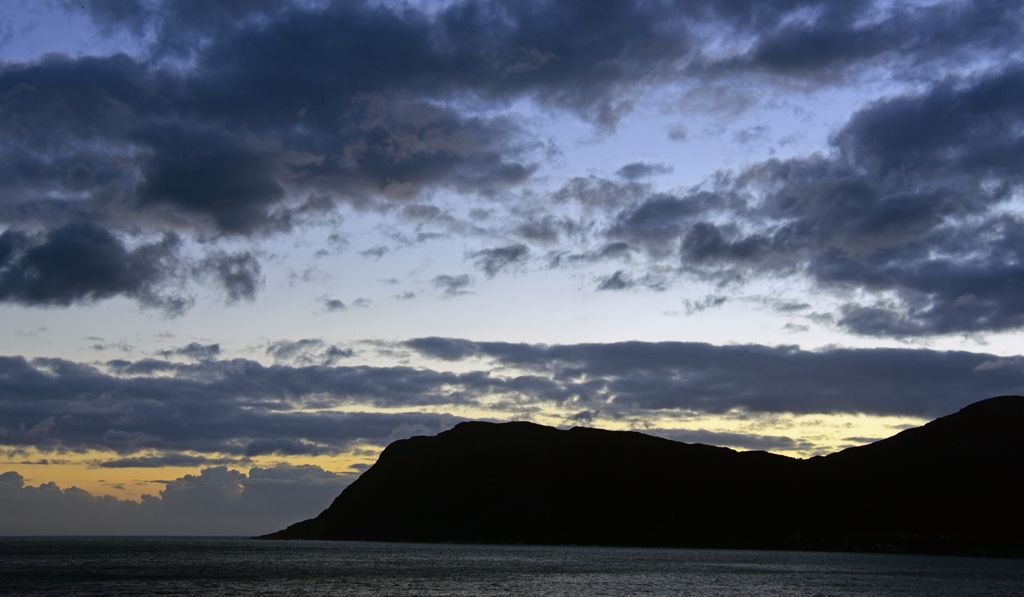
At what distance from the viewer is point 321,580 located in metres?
140

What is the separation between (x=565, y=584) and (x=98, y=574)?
75.6m

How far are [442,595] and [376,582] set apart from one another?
2426cm

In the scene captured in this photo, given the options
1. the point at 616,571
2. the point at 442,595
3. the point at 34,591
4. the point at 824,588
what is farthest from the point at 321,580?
the point at 824,588

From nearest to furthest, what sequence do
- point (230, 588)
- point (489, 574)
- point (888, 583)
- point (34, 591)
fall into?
point (34, 591) < point (230, 588) < point (888, 583) < point (489, 574)

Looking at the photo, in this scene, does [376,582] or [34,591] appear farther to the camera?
[376,582]

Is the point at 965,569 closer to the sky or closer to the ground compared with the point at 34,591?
closer to the ground

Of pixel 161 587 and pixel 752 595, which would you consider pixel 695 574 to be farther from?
pixel 161 587

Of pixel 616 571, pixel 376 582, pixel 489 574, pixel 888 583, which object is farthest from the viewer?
pixel 616 571

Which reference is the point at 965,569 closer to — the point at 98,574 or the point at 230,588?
the point at 230,588

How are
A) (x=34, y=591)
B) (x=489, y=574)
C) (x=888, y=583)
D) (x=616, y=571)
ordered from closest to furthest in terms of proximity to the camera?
1. (x=34, y=591)
2. (x=888, y=583)
3. (x=489, y=574)
4. (x=616, y=571)

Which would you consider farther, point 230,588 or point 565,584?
point 565,584

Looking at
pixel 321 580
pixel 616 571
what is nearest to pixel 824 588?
pixel 616 571

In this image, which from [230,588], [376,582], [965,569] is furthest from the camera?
[965,569]

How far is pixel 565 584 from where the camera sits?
139875 millimetres
